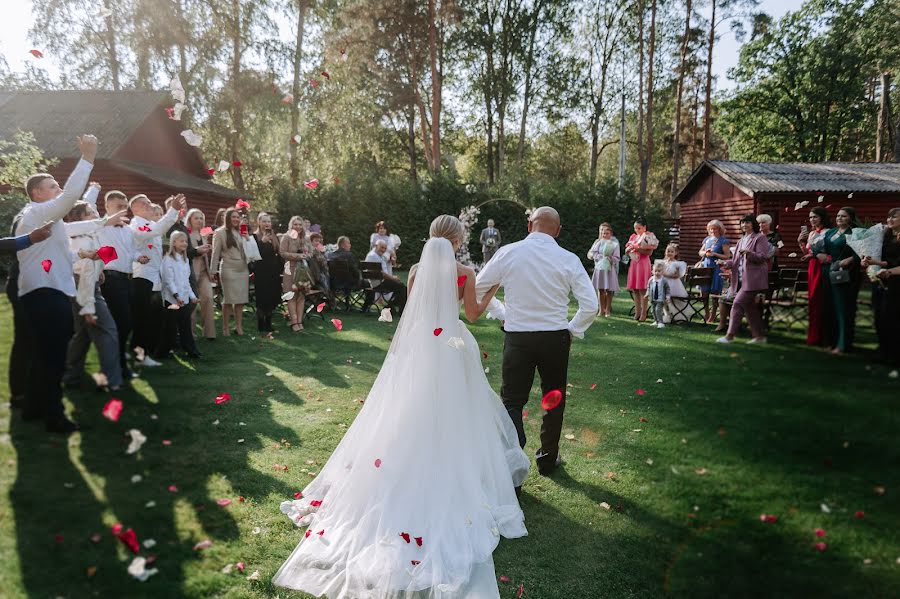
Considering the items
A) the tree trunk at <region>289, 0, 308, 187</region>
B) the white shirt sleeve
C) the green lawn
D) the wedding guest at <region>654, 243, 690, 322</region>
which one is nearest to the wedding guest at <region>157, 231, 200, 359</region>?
the green lawn

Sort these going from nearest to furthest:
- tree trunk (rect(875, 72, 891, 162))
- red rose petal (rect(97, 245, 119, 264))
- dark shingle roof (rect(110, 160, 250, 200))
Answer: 1. red rose petal (rect(97, 245, 119, 264))
2. dark shingle roof (rect(110, 160, 250, 200))
3. tree trunk (rect(875, 72, 891, 162))

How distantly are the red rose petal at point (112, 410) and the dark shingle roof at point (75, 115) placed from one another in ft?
45.7

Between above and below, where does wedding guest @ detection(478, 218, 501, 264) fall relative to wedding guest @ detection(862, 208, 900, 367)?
above

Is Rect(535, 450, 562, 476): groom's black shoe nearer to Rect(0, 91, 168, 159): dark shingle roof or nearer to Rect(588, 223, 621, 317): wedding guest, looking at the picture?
Rect(588, 223, 621, 317): wedding guest

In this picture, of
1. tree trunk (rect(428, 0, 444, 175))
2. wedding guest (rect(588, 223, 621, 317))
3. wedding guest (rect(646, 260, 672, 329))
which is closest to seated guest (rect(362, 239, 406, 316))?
wedding guest (rect(588, 223, 621, 317))

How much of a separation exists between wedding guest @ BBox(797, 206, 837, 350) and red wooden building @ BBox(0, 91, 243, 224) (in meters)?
16.9

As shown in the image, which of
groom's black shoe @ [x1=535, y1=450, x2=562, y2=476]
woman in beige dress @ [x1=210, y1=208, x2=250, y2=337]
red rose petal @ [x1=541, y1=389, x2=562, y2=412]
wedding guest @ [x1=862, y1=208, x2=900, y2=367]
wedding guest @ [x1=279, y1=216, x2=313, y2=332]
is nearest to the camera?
red rose petal @ [x1=541, y1=389, x2=562, y2=412]

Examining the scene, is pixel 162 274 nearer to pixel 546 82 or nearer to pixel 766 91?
pixel 546 82

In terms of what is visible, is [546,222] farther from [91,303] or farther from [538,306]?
[91,303]

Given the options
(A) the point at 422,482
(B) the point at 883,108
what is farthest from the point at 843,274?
(B) the point at 883,108

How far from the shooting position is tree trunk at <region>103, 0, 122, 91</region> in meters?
16.3

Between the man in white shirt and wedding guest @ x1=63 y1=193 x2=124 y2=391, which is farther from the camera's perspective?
wedding guest @ x1=63 y1=193 x2=124 y2=391

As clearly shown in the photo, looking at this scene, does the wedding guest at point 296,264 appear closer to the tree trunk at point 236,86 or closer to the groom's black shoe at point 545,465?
the groom's black shoe at point 545,465

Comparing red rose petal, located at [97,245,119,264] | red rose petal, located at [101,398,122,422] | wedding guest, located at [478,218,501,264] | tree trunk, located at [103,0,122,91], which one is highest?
tree trunk, located at [103,0,122,91]
